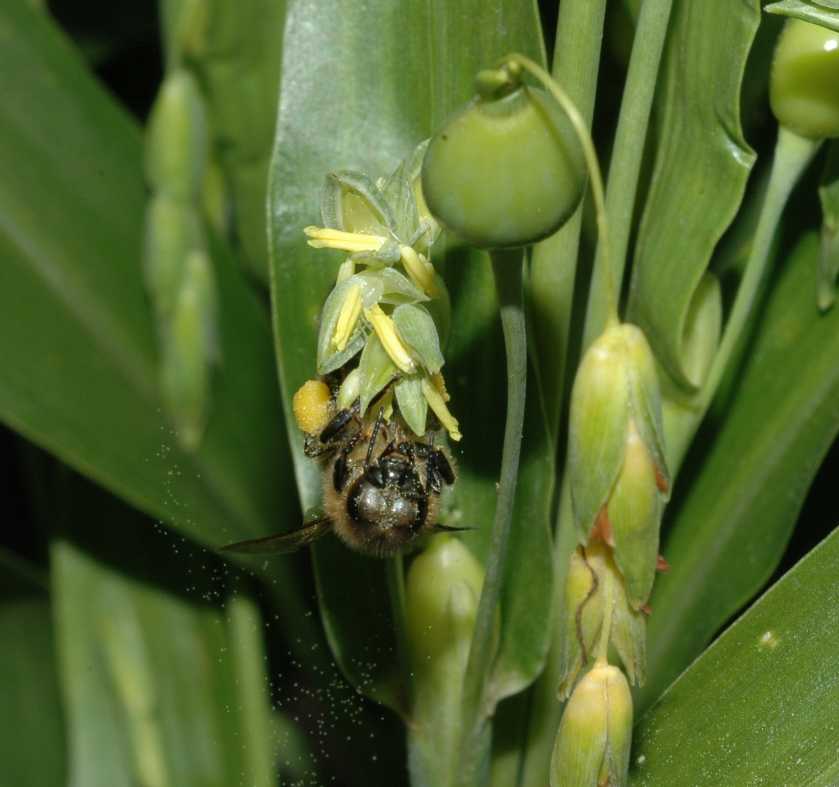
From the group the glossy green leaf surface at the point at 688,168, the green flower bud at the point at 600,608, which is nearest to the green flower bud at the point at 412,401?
the green flower bud at the point at 600,608

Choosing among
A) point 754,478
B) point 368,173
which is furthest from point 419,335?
point 754,478

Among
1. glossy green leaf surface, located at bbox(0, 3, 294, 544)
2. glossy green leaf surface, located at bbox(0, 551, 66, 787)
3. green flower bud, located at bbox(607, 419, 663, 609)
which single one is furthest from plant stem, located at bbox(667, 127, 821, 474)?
glossy green leaf surface, located at bbox(0, 551, 66, 787)

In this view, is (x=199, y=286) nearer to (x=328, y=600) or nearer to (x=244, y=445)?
(x=328, y=600)

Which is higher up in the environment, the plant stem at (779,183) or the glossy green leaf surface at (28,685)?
the plant stem at (779,183)

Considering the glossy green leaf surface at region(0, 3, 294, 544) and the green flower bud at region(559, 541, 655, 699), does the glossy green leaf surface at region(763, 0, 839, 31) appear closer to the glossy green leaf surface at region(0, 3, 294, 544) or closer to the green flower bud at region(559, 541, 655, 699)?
the green flower bud at region(559, 541, 655, 699)

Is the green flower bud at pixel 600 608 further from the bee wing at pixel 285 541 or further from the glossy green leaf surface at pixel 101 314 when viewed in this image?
the glossy green leaf surface at pixel 101 314

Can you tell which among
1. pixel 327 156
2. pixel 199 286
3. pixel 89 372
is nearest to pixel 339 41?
pixel 327 156
